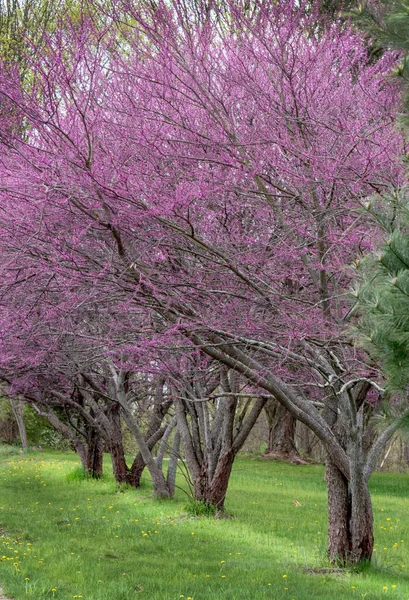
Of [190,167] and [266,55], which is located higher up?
[266,55]

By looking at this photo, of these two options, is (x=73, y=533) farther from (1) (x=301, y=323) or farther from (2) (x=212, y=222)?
(1) (x=301, y=323)

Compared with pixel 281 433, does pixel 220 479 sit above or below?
below

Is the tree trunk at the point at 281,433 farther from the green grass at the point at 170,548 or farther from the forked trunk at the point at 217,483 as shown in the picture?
the forked trunk at the point at 217,483

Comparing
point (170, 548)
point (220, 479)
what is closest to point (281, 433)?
point (220, 479)

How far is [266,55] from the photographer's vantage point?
694cm

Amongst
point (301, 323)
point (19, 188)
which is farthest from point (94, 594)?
point (19, 188)

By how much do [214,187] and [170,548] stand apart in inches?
204

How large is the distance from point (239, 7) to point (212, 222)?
2.19 meters

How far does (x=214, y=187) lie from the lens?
6.57 m

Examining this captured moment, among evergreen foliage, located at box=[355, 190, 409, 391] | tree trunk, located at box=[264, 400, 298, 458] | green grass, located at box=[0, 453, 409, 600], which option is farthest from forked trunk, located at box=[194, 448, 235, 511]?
tree trunk, located at box=[264, 400, 298, 458]

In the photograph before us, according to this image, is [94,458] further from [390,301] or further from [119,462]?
[390,301]

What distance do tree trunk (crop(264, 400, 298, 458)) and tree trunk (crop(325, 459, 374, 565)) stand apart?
905 inches

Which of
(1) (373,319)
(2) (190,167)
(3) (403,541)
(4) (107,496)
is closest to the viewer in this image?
(1) (373,319)

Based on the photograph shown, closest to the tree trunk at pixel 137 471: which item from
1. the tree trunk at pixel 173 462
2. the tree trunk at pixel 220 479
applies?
the tree trunk at pixel 173 462
